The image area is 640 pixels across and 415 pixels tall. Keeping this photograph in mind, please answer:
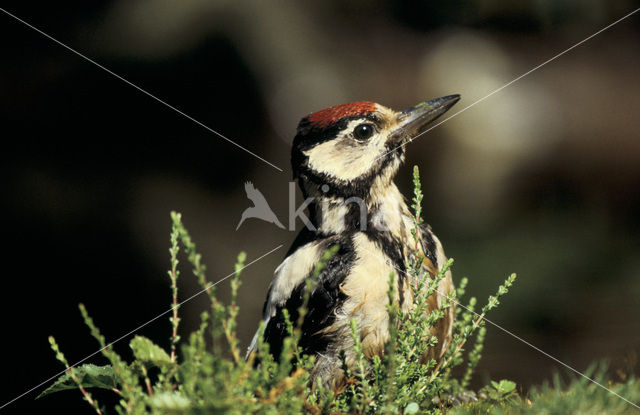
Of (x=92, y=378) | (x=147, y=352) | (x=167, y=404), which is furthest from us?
(x=92, y=378)

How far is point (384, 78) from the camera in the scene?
8.58 feet

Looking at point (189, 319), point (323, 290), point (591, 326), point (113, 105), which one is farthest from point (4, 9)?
point (591, 326)

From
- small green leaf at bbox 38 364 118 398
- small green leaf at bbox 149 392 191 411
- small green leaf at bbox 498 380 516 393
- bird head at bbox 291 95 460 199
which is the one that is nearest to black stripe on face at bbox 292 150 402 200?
bird head at bbox 291 95 460 199

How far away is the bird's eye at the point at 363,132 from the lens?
1561 mm

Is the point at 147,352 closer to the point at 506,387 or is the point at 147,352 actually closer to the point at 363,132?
the point at 506,387

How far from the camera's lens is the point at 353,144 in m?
1.57

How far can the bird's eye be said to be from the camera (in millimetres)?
1561

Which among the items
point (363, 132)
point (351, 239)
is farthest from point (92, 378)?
point (363, 132)

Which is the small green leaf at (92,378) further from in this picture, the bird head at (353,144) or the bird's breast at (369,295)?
the bird head at (353,144)

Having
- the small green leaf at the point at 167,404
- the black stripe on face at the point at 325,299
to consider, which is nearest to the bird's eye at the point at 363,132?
the black stripe on face at the point at 325,299

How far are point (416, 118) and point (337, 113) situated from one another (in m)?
0.22

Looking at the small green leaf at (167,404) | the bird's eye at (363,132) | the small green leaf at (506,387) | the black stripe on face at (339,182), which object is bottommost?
the small green leaf at (506,387)

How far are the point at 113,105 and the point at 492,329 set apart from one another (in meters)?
1.99

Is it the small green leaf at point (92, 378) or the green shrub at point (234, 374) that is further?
the small green leaf at point (92, 378)
